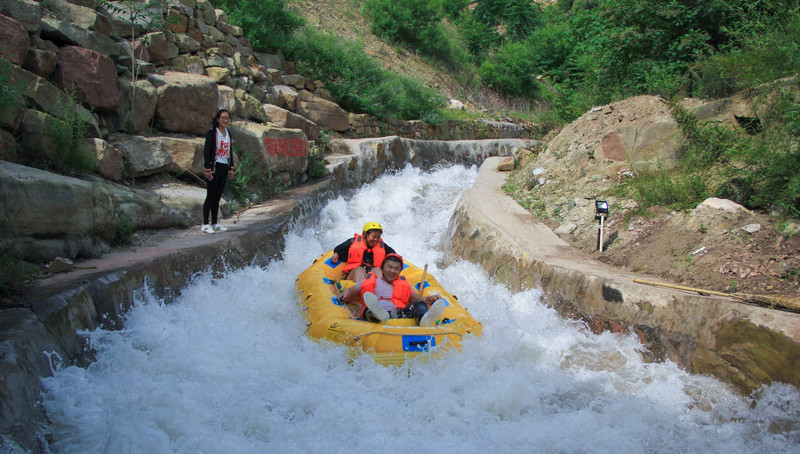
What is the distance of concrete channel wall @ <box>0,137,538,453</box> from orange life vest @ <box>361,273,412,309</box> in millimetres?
1668

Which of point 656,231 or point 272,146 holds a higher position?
point 272,146

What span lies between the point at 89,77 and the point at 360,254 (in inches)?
150

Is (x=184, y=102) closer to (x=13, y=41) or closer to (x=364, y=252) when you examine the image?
(x=13, y=41)

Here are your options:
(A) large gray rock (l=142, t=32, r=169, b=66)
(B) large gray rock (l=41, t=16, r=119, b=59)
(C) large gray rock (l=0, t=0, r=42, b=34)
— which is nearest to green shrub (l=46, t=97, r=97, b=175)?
(C) large gray rock (l=0, t=0, r=42, b=34)

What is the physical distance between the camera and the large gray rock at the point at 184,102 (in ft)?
23.7

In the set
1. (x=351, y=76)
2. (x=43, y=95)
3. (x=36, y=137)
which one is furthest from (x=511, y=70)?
(x=36, y=137)

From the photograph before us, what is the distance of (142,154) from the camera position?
6371 mm

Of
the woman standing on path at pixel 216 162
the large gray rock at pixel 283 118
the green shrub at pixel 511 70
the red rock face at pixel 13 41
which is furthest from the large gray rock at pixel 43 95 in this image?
the green shrub at pixel 511 70

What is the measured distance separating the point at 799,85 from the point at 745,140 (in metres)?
0.68

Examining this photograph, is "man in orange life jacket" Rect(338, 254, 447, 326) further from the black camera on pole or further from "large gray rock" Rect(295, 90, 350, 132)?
"large gray rock" Rect(295, 90, 350, 132)

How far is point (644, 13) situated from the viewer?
319 inches

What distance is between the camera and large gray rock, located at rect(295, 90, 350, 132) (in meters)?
11.5

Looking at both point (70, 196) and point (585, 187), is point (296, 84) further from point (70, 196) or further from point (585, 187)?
point (70, 196)

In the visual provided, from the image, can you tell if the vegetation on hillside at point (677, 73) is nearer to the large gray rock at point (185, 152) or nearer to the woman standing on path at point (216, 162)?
the woman standing on path at point (216, 162)
